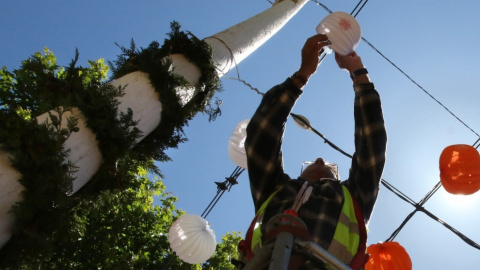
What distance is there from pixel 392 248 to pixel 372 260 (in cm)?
20

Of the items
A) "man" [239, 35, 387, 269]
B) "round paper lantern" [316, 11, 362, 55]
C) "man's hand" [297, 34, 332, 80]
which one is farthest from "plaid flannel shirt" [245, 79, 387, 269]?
"round paper lantern" [316, 11, 362, 55]

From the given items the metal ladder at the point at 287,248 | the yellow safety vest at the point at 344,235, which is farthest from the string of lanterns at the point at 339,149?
the metal ladder at the point at 287,248

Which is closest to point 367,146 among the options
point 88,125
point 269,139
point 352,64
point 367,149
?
point 367,149

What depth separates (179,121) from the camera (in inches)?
128

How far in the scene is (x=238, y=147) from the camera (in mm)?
4914

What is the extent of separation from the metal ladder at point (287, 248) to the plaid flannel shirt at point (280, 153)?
0.75 metres

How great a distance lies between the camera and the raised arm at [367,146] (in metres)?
2.62

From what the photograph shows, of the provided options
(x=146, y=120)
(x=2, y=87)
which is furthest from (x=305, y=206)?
(x=2, y=87)

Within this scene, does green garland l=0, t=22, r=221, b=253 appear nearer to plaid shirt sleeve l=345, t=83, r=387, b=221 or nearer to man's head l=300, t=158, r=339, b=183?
man's head l=300, t=158, r=339, b=183

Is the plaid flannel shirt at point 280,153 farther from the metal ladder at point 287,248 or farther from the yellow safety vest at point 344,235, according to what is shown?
the metal ladder at point 287,248

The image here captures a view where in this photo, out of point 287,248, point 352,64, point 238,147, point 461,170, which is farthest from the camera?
point 238,147

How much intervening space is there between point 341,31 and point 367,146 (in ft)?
3.89

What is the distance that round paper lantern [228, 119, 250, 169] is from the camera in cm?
490

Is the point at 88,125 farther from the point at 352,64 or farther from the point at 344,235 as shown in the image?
the point at 352,64
